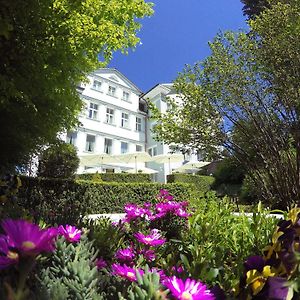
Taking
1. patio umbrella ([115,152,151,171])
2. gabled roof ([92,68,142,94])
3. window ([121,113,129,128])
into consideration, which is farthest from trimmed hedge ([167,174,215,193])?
gabled roof ([92,68,142,94])

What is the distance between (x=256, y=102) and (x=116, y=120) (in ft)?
75.6

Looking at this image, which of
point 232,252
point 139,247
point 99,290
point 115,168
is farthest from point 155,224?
point 115,168

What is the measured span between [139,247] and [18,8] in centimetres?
392

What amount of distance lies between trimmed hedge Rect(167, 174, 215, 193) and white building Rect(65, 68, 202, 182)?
5.26 m

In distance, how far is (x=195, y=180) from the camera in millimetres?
22984

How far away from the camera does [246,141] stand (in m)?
9.91

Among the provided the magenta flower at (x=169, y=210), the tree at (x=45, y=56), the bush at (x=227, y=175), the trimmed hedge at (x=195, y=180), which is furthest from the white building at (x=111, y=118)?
the magenta flower at (x=169, y=210)

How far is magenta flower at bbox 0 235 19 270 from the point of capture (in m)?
0.71

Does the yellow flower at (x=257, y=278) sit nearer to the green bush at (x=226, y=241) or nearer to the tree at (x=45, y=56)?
the green bush at (x=226, y=241)

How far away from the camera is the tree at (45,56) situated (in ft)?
15.7

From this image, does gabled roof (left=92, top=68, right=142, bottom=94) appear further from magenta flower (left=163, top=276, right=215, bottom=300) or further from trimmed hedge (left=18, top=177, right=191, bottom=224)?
magenta flower (left=163, top=276, right=215, bottom=300)

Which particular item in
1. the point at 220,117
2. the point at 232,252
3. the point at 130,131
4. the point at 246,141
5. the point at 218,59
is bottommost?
the point at 232,252

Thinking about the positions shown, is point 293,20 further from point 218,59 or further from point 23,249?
point 23,249

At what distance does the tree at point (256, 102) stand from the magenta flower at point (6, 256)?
8533mm
